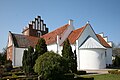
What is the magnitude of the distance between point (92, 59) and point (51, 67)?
1649cm

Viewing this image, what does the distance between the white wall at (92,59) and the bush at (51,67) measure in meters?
15.1

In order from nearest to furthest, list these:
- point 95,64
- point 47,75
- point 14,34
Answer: point 47,75 < point 95,64 < point 14,34

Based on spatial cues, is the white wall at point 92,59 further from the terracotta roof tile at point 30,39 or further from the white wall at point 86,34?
the terracotta roof tile at point 30,39

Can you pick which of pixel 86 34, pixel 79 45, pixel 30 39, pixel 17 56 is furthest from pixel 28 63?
pixel 30 39

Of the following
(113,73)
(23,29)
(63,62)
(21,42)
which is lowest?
(113,73)

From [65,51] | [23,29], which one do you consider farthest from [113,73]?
[23,29]

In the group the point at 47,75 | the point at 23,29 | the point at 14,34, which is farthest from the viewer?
the point at 23,29

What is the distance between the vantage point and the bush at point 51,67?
2159 cm

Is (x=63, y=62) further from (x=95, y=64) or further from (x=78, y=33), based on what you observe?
(x=78, y=33)

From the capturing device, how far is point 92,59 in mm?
36406

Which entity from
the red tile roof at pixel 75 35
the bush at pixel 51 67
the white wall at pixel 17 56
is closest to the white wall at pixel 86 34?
the red tile roof at pixel 75 35

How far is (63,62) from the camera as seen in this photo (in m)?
22.8

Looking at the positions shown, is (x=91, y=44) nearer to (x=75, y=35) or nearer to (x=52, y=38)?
(x=75, y=35)

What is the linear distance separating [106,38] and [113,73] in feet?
74.5
